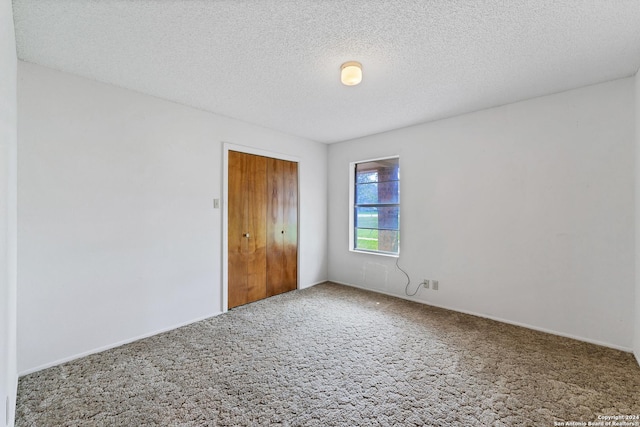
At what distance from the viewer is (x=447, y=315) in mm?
3248

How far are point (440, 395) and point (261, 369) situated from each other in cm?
131

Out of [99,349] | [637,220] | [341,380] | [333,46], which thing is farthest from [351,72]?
[99,349]

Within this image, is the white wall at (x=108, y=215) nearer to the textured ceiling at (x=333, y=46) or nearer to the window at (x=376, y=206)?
the textured ceiling at (x=333, y=46)

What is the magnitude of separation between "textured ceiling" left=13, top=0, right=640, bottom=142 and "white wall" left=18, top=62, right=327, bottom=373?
0.93 ft

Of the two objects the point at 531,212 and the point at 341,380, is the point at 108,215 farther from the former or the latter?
the point at 531,212

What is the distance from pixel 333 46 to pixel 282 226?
266 cm

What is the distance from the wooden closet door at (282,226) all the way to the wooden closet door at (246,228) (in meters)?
0.11

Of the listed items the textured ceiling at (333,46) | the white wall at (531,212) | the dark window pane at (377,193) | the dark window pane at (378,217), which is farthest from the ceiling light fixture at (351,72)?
the dark window pane at (378,217)

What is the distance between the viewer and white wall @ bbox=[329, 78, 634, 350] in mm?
2467

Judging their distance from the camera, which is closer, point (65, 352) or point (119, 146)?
point (65, 352)

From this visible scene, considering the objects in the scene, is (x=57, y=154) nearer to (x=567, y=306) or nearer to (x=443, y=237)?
(x=443, y=237)

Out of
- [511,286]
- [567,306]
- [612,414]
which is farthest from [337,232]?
[612,414]

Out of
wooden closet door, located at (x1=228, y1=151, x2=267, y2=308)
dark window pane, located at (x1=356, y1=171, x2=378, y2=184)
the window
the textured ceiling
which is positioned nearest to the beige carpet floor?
wooden closet door, located at (x1=228, y1=151, x2=267, y2=308)

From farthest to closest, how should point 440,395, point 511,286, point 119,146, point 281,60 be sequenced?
point 511,286 → point 119,146 → point 281,60 → point 440,395
